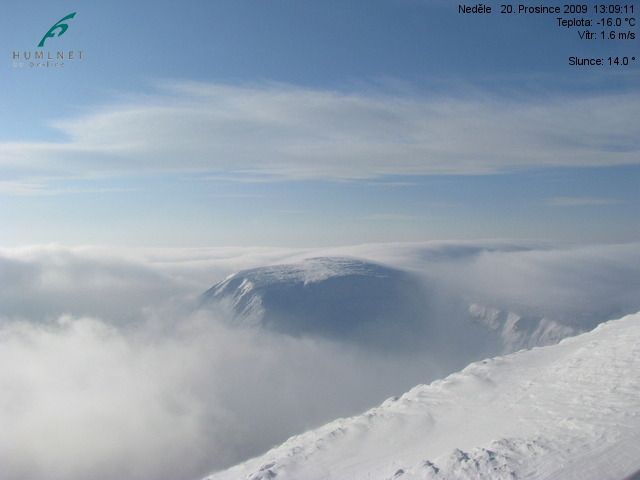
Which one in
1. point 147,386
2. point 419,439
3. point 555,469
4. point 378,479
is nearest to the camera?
point 555,469

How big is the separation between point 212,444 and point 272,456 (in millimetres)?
137062

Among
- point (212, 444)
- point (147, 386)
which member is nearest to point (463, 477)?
point (212, 444)

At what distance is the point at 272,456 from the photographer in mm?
23062

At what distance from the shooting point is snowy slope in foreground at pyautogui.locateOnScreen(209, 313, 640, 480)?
1580 centimetres

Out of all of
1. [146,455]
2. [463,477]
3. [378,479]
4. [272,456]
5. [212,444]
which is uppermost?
[463,477]

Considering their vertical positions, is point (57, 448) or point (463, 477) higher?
point (463, 477)

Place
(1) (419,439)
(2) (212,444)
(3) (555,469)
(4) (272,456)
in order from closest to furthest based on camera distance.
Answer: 1. (3) (555,469)
2. (1) (419,439)
3. (4) (272,456)
4. (2) (212,444)

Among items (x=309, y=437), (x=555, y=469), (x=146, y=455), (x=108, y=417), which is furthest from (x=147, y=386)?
(x=555, y=469)

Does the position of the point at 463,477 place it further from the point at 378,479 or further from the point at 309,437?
the point at 309,437

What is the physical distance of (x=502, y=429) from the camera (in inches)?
782

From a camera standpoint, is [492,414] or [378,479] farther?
[492,414]

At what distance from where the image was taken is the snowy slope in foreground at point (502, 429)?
1580 cm

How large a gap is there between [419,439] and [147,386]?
650 ft

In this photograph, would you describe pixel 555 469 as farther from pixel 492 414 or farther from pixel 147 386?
pixel 147 386
